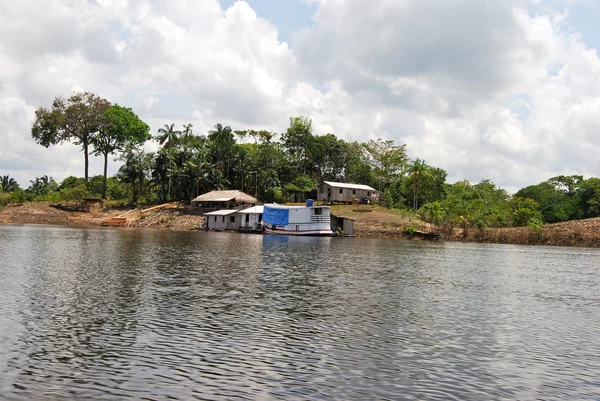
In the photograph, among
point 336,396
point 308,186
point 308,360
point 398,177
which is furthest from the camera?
point 398,177

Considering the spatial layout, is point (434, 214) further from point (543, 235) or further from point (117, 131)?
point (117, 131)

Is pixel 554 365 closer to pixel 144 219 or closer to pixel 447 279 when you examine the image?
pixel 447 279

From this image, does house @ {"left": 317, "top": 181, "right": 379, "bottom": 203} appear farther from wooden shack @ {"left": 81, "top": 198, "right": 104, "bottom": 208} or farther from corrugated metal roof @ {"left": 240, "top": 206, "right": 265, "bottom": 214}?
wooden shack @ {"left": 81, "top": 198, "right": 104, "bottom": 208}

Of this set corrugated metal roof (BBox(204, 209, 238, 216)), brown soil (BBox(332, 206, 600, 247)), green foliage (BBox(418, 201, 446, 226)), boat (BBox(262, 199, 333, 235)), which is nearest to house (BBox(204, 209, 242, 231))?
corrugated metal roof (BBox(204, 209, 238, 216))

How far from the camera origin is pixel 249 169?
352 feet

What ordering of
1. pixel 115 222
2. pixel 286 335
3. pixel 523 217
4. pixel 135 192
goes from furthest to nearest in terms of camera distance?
pixel 135 192, pixel 115 222, pixel 523 217, pixel 286 335

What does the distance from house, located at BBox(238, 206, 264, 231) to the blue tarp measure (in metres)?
2.60

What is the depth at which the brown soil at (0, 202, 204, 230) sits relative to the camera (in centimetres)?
9100

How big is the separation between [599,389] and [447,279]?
19.1 meters

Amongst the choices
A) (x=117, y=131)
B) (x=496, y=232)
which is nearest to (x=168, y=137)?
(x=117, y=131)

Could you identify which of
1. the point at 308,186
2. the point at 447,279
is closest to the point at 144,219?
the point at 308,186

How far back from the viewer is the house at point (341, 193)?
9894cm

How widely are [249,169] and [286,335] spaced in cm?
9281

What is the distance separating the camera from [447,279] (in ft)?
101
